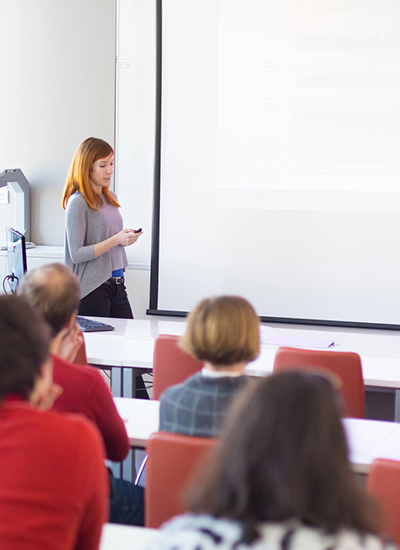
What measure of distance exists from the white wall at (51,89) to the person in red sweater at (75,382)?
300 centimetres

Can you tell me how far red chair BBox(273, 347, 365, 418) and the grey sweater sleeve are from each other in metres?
1.47

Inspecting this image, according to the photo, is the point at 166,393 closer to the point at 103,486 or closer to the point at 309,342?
the point at 103,486

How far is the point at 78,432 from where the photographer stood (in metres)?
0.96

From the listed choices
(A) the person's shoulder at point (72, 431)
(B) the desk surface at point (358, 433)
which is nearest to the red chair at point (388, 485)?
(B) the desk surface at point (358, 433)

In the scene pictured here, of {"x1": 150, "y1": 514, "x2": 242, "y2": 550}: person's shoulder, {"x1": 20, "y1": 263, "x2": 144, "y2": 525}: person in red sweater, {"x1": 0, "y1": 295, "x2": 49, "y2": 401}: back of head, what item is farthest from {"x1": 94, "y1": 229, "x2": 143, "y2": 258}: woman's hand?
{"x1": 150, "y1": 514, "x2": 242, "y2": 550}: person's shoulder

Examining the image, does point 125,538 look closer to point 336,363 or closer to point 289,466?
point 289,466

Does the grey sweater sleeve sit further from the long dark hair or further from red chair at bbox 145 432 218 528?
the long dark hair

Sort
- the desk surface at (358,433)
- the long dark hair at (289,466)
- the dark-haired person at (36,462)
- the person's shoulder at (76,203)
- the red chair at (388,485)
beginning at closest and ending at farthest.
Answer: the long dark hair at (289,466), the dark-haired person at (36,462), the red chair at (388,485), the desk surface at (358,433), the person's shoulder at (76,203)

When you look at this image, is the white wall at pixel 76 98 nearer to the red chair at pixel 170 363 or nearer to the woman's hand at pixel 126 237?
the woman's hand at pixel 126 237

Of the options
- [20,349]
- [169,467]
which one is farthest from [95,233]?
[20,349]

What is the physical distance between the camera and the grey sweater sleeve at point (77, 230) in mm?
3336

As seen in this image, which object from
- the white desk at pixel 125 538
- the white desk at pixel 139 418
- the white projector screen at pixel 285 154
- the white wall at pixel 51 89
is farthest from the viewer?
the white wall at pixel 51 89

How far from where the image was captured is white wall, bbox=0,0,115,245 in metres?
4.52

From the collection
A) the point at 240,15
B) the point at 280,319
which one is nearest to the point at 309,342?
the point at 280,319
